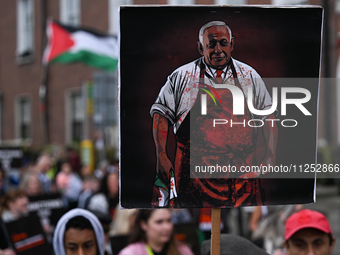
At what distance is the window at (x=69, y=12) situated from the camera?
61.8ft

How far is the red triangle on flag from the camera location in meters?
11.4

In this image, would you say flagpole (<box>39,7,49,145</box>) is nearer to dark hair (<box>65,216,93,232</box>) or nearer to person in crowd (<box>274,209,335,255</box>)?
dark hair (<box>65,216,93,232</box>)

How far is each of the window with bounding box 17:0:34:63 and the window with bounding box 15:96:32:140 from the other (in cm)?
200

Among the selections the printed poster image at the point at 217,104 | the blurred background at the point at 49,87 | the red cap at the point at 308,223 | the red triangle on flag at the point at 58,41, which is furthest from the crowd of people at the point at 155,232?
the blurred background at the point at 49,87

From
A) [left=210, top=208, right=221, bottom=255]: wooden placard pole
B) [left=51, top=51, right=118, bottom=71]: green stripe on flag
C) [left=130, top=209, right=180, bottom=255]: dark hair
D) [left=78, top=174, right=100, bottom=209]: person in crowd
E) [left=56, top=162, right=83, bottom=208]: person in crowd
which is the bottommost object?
[left=56, top=162, right=83, bottom=208]: person in crowd

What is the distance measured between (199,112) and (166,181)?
0.32 metres

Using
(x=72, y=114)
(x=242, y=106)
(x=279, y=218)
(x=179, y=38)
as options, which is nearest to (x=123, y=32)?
(x=179, y=38)

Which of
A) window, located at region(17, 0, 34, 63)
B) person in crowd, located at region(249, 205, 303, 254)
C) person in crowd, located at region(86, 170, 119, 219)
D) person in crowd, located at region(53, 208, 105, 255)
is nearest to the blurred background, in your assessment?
window, located at region(17, 0, 34, 63)

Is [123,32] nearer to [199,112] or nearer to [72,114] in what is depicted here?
[199,112]

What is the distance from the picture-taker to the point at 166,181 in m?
1.88

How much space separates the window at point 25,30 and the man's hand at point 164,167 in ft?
66.7

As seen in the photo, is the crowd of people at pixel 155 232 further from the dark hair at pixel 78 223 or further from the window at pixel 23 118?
the window at pixel 23 118

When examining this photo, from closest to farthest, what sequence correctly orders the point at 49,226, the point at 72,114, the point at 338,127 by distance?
the point at 49,226 < the point at 338,127 < the point at 72,114

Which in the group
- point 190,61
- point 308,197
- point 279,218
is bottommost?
point 279,218
